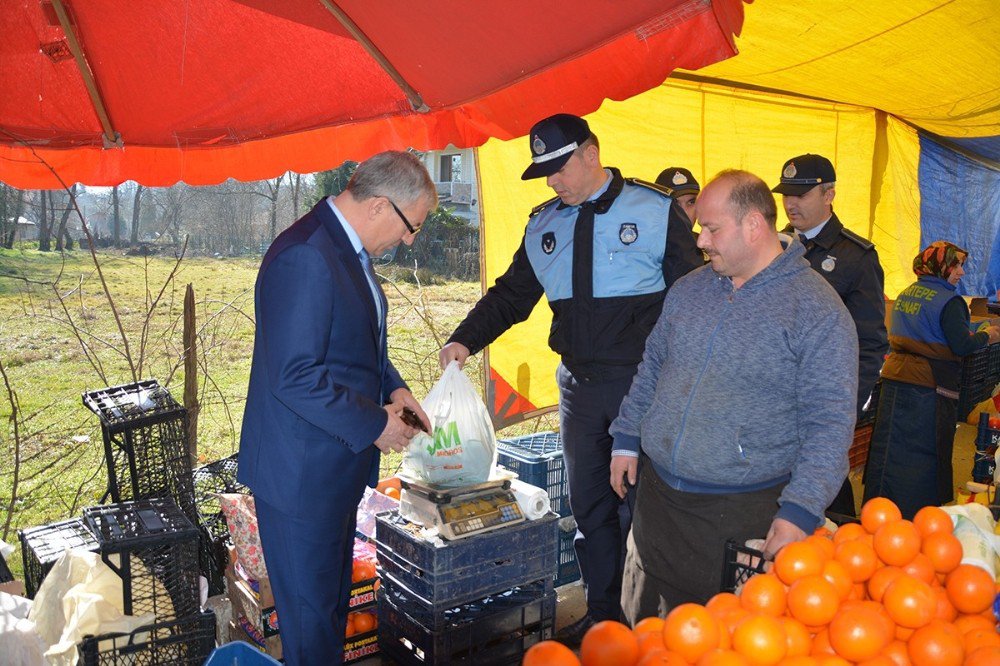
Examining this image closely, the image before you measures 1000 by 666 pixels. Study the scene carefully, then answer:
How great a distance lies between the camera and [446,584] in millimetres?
3178

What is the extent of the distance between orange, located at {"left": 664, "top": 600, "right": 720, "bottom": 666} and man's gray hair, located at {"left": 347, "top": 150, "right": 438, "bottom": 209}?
1.65 metres

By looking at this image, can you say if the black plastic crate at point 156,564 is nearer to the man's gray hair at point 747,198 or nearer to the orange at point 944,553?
the man's gray hair at point 747,198

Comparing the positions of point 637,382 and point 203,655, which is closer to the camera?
point 203,655

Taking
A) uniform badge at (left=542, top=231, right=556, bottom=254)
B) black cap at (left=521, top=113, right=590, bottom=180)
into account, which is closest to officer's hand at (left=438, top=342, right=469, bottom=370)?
uniform badge at (left=542, top=231, right=556, bottom=254)

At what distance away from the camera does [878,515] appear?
6.35ft

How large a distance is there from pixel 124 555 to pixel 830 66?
508 centimetres

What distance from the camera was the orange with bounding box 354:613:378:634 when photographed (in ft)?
11.8

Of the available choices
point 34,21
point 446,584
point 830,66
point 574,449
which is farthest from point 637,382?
point 830,66

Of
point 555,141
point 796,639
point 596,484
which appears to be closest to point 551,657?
point 796,639

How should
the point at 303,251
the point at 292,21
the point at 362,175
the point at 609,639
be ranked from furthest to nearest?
1. the point at 292,21
2. the point at 362,175
3. the point at 303,251
4. the point at 609,639

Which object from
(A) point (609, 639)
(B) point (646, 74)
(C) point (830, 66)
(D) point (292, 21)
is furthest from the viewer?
(C) point (830, 66)

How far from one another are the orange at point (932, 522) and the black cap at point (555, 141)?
74.3 inches

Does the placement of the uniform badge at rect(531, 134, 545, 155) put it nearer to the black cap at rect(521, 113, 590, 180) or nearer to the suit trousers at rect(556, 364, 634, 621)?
the black cap at rect(521, 113, 590, 180)

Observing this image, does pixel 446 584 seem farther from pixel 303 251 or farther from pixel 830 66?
pixel 830 66
